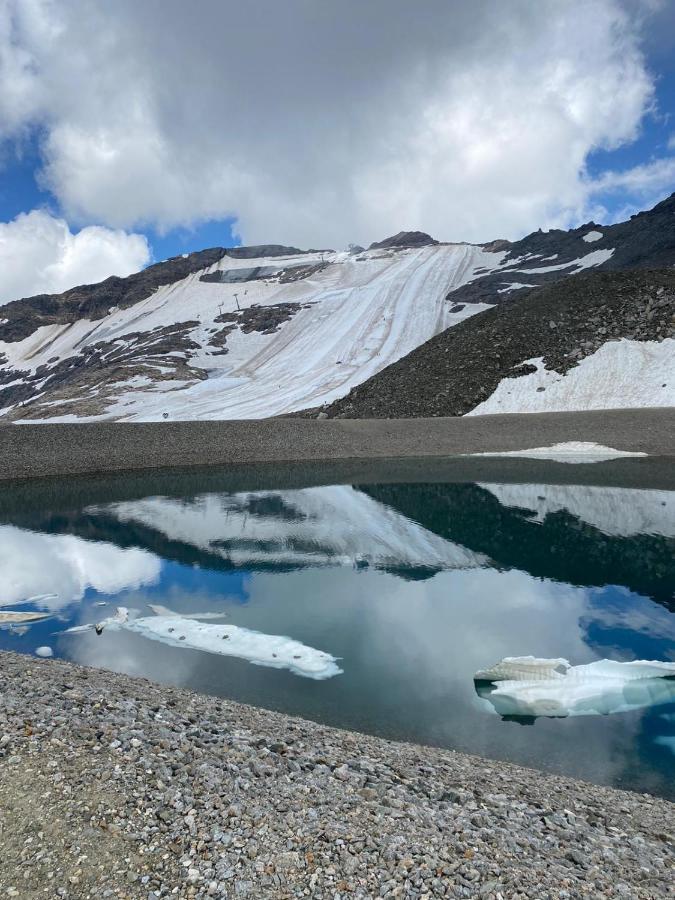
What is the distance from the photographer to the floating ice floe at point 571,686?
836 cm

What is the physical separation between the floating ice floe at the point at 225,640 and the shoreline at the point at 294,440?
2420 cm

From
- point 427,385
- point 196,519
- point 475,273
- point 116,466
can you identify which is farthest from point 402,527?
point 475,273

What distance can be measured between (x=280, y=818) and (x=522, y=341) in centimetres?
4766

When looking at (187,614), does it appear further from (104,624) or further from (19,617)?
(19,617)

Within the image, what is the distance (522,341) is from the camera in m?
47.9

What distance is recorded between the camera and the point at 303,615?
1212cm

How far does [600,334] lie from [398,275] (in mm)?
63126

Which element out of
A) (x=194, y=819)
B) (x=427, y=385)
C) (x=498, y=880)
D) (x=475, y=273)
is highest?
(x=475, y=273)

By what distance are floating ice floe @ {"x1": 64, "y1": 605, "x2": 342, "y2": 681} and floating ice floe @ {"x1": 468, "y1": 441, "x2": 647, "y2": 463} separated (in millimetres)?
26458

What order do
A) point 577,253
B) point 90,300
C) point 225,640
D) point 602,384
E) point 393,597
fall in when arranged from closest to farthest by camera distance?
point 225,640 < point 393,597 < point 602,384 < point 577,253 < point 90,300

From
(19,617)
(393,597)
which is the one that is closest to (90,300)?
(19,617)

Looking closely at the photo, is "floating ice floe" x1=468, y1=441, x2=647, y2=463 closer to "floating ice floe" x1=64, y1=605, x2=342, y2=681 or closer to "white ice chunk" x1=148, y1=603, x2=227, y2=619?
"white ice chunk" x1=148, y1=603, x2=227, y2=619

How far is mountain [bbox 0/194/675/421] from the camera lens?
46.3m

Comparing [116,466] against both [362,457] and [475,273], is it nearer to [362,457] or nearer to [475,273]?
[362,457]
